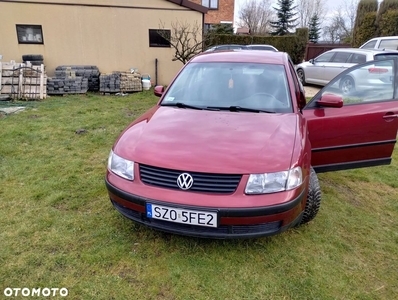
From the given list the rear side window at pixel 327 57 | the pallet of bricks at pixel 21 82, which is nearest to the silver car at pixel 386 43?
the rear side window at pixel 327 57

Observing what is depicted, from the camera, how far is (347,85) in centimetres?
344

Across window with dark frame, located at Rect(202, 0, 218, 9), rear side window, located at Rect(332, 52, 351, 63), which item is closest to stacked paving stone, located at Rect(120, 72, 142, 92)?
rear side window, located at Rect(332, 52, 351, 63)

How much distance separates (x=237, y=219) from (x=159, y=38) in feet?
32.5

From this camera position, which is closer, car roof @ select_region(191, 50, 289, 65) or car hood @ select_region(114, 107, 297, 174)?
car hood @ select_region(114, 107, 297, 174)

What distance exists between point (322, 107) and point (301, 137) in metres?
0.95

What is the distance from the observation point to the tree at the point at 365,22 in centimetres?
1723

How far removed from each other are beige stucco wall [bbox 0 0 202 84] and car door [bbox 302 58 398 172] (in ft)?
28.1

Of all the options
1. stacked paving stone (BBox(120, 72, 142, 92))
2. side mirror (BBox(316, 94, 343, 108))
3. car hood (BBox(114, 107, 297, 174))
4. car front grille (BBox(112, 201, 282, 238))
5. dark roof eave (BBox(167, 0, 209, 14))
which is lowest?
car front grille (BBox(112, 201, 282, 238))

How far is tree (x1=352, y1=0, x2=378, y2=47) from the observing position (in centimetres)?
1723

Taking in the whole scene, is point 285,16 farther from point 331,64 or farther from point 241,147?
point 241,147

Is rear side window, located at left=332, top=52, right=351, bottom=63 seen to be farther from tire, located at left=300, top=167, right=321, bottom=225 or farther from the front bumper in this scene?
the front bumper

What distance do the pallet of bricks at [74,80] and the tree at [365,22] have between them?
613 inches

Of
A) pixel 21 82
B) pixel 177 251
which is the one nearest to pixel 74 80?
pixel 21 82

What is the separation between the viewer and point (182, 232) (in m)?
2.18
